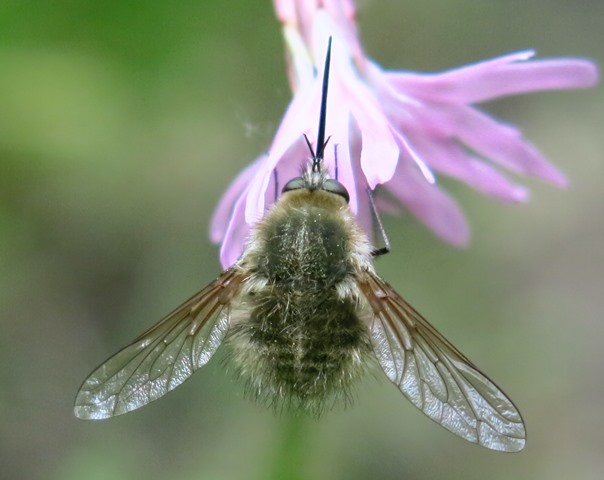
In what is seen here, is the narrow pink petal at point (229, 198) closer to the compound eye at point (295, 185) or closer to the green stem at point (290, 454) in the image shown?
the compound eye at point (295, 185)

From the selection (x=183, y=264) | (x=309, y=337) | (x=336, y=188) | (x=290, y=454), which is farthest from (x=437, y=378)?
(x=183, y=264)

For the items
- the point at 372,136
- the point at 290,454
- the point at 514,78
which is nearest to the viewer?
the point at 372,136

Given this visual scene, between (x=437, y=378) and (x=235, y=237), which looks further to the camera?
(x=235, y=237)

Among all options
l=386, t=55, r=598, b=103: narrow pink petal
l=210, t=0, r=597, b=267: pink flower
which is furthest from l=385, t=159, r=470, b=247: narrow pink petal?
l=386, t=55, r=598, b=103: narrow pink petal

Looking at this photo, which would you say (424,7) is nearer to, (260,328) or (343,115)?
(343,115)

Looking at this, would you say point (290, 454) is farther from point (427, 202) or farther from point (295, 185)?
point (295, 185)

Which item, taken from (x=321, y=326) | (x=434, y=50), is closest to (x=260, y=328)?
(x=321, y=326)

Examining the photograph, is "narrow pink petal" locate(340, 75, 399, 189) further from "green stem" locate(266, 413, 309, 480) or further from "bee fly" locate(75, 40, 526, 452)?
"green stem" locate(266, 413, 309, 480)

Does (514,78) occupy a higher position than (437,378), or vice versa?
(514,78)
